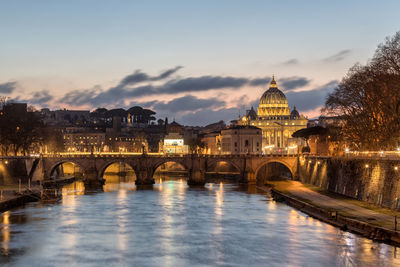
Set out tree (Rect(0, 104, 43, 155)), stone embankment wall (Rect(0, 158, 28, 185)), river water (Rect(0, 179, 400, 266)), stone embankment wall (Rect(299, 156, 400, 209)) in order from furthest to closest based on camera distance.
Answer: tree (Rect(0, 104, 43, 155))
stone embankment wall (Rect(0, 158, 28, 185))
stone embankment wall (Rect(299, 156, 400, 209))
river water (Rect(0, 179, 400, 266))

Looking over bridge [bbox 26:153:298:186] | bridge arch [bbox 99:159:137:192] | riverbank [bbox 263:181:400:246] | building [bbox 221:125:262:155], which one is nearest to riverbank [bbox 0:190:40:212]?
bridge arch [bbox 99:159:137:192]

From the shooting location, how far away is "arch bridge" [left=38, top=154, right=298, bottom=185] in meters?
107

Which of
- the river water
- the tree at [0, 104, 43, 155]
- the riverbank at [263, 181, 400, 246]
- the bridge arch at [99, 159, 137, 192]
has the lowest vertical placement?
the river water

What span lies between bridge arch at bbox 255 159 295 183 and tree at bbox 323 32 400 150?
96.8 feet

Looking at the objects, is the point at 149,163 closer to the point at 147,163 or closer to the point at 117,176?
the point at 147,163

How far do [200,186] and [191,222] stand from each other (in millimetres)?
43666

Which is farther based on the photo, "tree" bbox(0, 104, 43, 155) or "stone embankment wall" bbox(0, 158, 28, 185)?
"tree" bbox(0, 104, 43, 155)

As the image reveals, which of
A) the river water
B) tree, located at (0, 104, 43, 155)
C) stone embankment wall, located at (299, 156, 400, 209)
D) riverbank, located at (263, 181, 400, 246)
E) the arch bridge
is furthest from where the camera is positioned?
the arch bridge

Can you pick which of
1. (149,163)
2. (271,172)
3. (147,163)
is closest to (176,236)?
(147,163)

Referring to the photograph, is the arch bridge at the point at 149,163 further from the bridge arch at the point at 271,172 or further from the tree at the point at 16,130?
A: the tree at the point at 16,130

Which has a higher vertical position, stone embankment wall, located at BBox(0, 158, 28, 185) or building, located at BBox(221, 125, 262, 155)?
building, located at BBox(221, 125, 262, 155)

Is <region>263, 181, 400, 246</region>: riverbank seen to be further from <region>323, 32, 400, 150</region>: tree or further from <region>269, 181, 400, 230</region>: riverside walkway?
<region>323, 32, 400, 150</region>: tree

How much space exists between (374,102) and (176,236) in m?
30.3

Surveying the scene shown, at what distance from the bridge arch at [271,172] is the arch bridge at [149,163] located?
1.39 m
